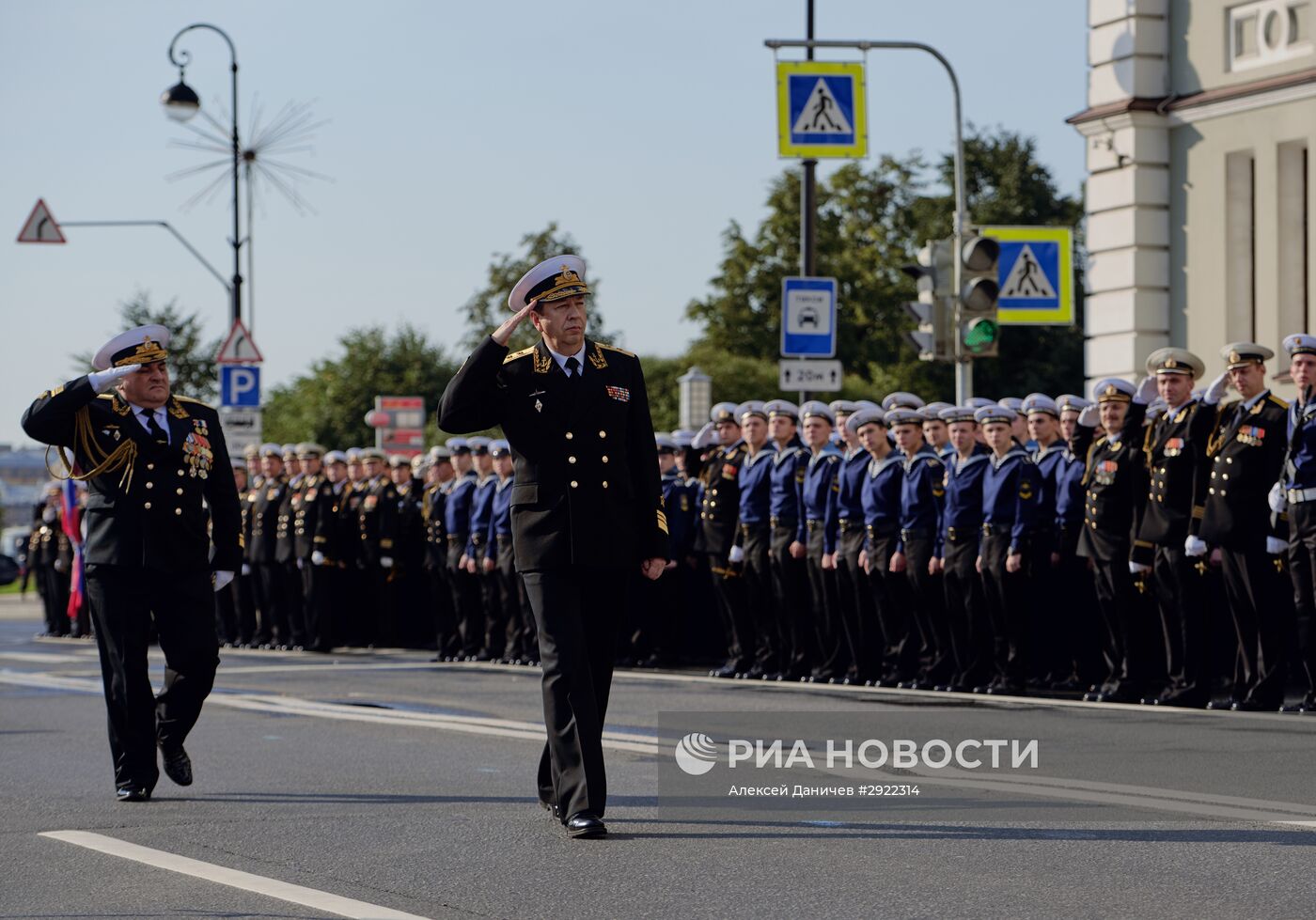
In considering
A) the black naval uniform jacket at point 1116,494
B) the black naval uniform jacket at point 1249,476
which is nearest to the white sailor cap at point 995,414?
the black naval uniform jacket at point 1116,494

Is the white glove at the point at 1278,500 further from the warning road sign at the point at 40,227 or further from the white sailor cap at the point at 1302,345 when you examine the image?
the warning road sign at the point at 40,227

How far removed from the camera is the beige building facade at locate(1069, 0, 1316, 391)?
24766 millimetres

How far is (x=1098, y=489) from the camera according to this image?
13828 mm

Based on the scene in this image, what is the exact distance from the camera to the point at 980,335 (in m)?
17.8

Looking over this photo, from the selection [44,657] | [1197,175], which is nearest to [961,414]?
[44,657]

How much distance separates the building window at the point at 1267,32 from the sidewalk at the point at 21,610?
2041 centimetres

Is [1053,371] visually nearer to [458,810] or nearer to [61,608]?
[61,608]

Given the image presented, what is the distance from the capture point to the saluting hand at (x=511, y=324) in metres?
7.70

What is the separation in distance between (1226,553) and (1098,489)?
1052 mm

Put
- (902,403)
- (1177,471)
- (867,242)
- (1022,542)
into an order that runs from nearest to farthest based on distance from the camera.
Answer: (1177,471), (1022,542), (902,403), (867,242)

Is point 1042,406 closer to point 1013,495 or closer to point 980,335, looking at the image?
point 1013,495

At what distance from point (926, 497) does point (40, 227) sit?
1786 centimetres

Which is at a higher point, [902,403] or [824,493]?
[902,403]

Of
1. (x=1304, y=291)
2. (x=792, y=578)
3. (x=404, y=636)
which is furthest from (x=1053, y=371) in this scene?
(x=792, y=578)
